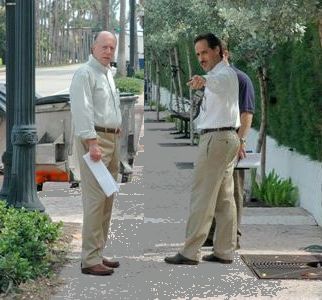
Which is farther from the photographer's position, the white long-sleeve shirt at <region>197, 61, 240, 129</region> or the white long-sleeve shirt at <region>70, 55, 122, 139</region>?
the white long-sleeve shirt at <region>197, 61, 240, 129</region>

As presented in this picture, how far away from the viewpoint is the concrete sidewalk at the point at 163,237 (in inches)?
245

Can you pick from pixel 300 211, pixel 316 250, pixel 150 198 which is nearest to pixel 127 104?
pixel 150 198

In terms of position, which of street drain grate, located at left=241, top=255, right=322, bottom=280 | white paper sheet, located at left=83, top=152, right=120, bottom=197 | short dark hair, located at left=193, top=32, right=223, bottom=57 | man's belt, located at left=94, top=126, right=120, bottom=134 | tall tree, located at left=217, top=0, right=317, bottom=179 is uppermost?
tall tree, located at left=217, top=0, right=317, bottom=179

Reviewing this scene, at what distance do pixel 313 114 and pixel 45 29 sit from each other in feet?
186

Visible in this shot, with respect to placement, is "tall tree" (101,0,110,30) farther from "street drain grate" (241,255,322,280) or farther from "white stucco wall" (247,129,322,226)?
"street drain grate" (241,255,322,280)

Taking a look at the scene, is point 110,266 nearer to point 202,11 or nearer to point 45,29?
point 202,11

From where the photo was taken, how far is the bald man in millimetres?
6496

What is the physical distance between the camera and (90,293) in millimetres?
6137

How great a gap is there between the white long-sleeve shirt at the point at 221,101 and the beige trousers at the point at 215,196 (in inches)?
3.4

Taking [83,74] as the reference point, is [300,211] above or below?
below

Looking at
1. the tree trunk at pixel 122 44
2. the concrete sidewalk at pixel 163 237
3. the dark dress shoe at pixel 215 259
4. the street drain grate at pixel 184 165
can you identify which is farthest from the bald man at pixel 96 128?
the tree trunk at pixel 122 44

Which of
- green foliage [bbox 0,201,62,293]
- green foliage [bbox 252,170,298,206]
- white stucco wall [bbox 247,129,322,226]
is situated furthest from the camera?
green foliage [bbox 252,170,298,206]

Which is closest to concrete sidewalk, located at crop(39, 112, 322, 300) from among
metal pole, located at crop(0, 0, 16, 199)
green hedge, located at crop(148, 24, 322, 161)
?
green hedge, located at crop(148, 24, 322, 161)

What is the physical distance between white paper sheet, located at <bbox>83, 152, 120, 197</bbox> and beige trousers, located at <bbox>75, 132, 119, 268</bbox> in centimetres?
10
